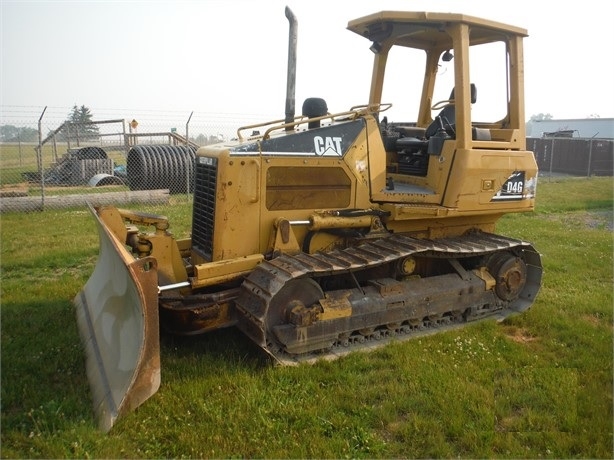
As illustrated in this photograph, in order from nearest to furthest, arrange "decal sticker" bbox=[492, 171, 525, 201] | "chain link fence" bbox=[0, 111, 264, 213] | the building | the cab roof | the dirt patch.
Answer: the cab roof
the dirt patch
"decal sticker" bbox=[492, 171, 525, 201]
"chain link fence" bbox=[0, 111, 264, 213]
the building

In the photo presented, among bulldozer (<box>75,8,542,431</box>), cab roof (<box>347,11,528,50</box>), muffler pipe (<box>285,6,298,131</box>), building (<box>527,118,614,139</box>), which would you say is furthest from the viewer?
building (<box>527,118,614,139</box>)

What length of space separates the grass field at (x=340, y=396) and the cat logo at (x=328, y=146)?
1.97m

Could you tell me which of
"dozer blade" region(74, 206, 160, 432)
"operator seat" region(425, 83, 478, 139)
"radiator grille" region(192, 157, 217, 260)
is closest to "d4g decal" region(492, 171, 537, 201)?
"operator seat" region(425, 83, 478, 139)

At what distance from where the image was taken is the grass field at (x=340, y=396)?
3.43 meters

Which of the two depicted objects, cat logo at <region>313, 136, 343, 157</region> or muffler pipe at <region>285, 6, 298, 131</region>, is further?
muffler pipe at <region>285, 6, 298, 131</region>

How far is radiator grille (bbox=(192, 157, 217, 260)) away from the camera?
483cm

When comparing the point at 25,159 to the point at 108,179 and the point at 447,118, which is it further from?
the point at 447,118

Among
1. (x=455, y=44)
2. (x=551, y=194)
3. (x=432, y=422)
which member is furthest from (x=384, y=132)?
(x=551, y=194)

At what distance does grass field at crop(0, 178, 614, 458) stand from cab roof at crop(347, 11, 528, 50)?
3.19 m

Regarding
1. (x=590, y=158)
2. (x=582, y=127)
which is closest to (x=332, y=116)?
(x=590, y=158)

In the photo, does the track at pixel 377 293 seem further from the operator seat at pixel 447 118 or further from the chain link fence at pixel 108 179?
the chain link fence at pixel 108 179

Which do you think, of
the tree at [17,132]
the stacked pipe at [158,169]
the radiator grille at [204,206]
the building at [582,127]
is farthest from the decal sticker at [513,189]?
the building at [582,127]

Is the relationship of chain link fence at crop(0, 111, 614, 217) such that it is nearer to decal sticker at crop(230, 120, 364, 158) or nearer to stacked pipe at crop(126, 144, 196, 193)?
stacked pipe at crop(126, 144, 196, 193)

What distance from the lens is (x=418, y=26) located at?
17.8ft
